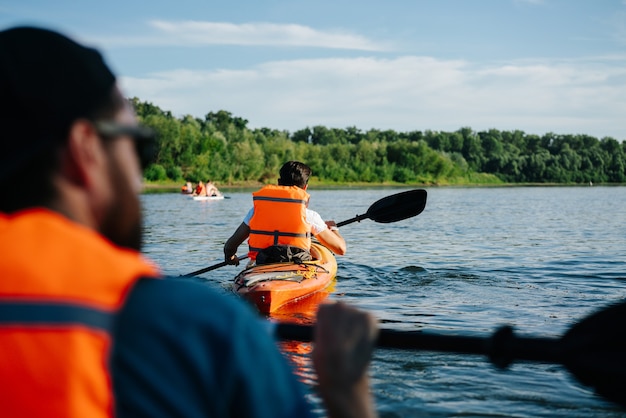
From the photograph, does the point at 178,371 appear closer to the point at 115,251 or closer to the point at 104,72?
the point at 115,251

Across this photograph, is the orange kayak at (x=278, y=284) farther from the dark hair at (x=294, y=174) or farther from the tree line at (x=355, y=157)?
the tree line at (x=355, y=157)

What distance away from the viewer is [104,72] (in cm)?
110

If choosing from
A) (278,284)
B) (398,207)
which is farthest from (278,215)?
(398,207)

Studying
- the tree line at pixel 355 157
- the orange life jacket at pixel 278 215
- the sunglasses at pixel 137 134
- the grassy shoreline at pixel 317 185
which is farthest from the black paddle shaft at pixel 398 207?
the tree line at pixel 355 157

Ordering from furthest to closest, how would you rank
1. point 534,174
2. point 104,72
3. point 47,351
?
point 534,174 → point 104,72 → point 47,351

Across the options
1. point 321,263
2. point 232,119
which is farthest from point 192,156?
point 321,263

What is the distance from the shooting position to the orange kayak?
723 cm

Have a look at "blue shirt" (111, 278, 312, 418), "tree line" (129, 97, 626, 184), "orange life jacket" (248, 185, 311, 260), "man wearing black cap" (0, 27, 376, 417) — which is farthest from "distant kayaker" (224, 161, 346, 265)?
"tree line" (129, 97, 626, 184)

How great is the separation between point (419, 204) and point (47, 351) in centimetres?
782

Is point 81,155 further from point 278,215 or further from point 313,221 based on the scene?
point 313,221

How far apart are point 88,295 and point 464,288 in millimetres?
9252

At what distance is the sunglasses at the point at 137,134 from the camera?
1.08 meters

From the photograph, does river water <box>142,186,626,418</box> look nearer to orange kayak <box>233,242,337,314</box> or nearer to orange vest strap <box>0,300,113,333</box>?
orange kayak <box>233,242,337,314</box>

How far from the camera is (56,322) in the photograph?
3.08 ft
